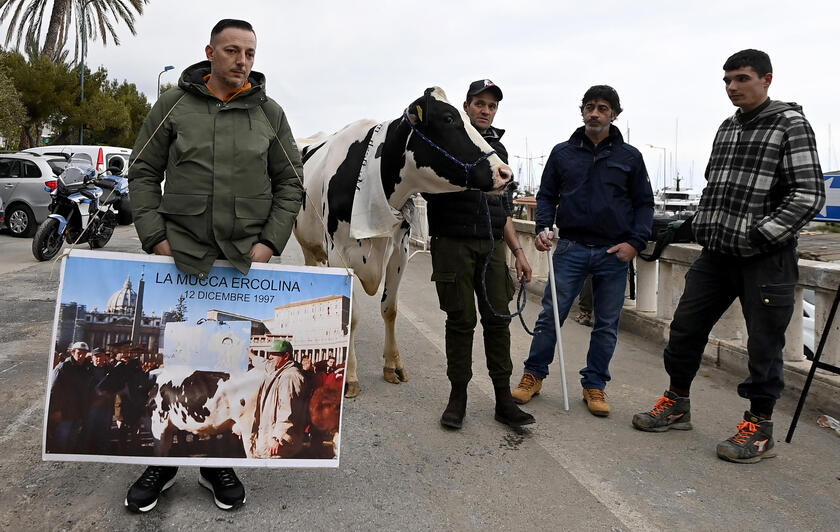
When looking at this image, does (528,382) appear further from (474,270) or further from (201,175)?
(201,175)

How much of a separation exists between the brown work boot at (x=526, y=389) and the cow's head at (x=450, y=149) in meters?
1.68

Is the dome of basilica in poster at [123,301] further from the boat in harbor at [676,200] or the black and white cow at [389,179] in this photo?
the boat in harbor at [676,200]

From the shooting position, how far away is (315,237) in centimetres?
544

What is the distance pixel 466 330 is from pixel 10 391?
3122 millimetres

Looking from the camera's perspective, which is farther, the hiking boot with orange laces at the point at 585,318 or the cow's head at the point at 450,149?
the hiking boot with orange laces at the point at 585,318

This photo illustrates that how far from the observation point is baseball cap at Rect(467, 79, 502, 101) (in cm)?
394

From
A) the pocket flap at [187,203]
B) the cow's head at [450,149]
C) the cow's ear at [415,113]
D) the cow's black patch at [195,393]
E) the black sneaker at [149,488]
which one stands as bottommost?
the black sneaker at [149,488]

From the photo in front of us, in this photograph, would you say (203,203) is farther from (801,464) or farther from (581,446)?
(801,464)

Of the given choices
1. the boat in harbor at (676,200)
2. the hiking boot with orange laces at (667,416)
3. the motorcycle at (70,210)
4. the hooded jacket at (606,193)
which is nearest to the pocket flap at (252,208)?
the hooded jacket at (606,193)

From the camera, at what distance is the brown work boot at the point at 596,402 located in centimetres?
436

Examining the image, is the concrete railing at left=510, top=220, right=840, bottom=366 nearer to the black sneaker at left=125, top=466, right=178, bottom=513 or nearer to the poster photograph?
the poster photograph

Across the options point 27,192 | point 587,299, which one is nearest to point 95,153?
point 27,192

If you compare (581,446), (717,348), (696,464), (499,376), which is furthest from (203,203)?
(717,348)

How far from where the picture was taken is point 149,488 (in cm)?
285
